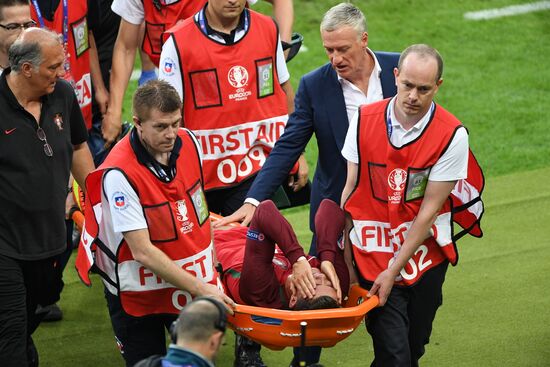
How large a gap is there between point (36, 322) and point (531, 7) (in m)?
8.24

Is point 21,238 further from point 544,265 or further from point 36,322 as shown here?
point 544,265

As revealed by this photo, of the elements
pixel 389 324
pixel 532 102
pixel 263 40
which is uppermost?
pixel 263 40

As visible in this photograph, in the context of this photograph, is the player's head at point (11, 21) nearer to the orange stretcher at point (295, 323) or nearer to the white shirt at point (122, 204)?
the white shirt at point (122, 204)

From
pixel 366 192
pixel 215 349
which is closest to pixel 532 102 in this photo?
pixel 366 192

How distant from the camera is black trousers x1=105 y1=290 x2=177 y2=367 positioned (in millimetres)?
5230

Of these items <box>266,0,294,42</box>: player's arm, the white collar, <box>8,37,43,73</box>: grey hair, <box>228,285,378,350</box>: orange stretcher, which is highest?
<box>8,37,43,73</box>: grey hair

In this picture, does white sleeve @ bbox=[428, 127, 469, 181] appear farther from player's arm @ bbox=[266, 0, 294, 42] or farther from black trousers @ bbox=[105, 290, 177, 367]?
player's arm @ bbox=[266, 0, 294, 42]

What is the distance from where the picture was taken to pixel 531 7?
12.6 meters

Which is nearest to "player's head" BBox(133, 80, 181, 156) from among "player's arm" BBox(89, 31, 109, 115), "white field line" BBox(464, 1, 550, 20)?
"player's arm" BBox(89, 31, 109, 115)

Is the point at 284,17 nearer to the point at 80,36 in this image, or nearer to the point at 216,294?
the point at 80,36

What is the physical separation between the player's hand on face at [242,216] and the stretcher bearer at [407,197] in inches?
25.0

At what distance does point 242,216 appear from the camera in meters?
5.71

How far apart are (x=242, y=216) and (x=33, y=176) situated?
1.07 metres

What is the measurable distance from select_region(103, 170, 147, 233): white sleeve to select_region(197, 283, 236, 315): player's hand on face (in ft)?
1.24
